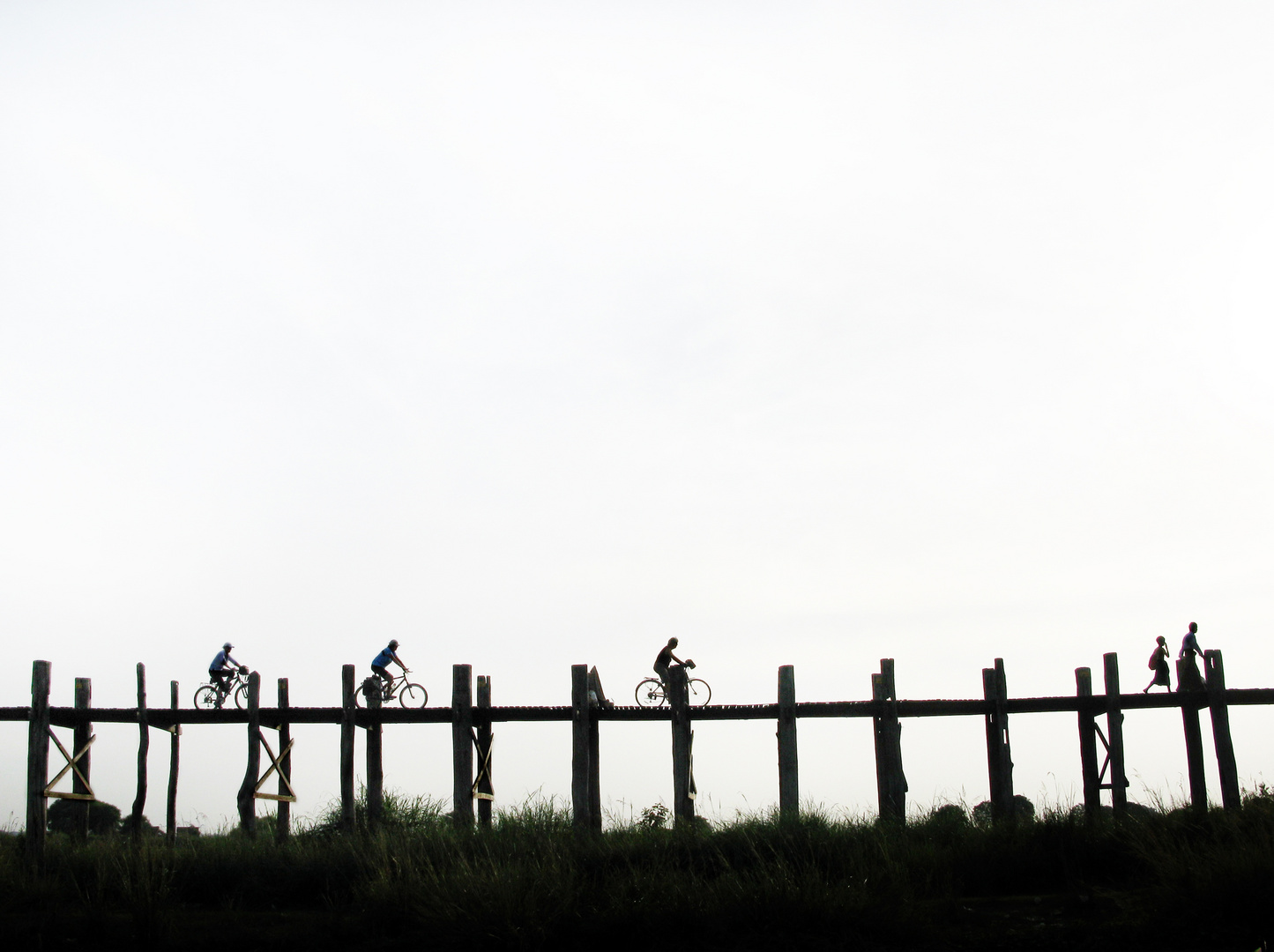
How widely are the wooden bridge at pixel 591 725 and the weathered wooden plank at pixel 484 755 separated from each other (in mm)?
21

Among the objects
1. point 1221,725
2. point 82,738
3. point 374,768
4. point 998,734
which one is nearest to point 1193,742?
point 1221,725

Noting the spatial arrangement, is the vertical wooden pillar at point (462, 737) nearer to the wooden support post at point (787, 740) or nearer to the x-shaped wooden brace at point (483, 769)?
the x-shaped wooden brace at point (483, 769)

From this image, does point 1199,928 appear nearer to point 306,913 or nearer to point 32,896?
point 306,913

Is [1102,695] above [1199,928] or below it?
above

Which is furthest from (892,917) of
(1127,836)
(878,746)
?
(878,746)

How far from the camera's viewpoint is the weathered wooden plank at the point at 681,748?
1854 centimetres

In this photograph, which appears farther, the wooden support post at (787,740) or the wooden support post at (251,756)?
the wooden support post at (251,756)

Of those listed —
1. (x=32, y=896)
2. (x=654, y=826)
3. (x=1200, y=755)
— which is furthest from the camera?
Answer: (x=1200, y=755)

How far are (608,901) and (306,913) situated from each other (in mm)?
3844

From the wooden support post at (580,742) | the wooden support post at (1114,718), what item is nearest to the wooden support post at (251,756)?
the wooden support post at (580,742)

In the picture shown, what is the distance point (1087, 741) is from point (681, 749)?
706 centimetres

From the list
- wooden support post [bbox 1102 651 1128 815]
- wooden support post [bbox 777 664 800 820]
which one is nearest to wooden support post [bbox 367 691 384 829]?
wooden support post [bbox 777 664 800 820]

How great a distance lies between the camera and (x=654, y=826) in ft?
54.0

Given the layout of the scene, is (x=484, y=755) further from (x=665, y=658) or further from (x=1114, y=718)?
(x=1114, y=718)
